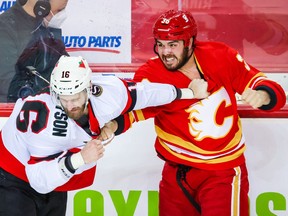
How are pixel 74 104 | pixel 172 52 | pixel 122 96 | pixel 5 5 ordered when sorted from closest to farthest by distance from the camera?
pixel 74 104, pixel 122 96, pixel 172 52, pixel 5 5

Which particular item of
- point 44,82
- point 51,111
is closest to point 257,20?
point 44,82

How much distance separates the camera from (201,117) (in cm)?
264

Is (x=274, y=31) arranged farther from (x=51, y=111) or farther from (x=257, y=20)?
(x=51, y=111)

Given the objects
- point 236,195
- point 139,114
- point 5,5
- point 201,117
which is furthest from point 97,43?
point 236,195

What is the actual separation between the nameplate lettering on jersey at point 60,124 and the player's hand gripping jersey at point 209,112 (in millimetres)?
326

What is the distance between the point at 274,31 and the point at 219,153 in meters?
1.27

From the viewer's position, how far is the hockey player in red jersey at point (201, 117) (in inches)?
103

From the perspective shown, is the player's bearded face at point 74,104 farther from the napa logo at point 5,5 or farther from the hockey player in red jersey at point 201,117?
the napa logo at point 5,5

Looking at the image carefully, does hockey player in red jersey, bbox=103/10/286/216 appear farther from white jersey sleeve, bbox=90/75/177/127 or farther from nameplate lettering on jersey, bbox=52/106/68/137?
nameplate lettering on jersey, bbox=52/106/68/137

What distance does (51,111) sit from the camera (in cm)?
237

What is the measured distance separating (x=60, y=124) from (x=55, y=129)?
23 millimetres

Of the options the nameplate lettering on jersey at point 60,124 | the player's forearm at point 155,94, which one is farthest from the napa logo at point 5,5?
the nameplate lettering on jersey at point 60,124

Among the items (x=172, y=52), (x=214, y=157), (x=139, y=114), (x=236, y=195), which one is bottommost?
(x=236, y=195)

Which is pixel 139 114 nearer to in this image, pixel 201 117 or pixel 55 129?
pixel 201 117
